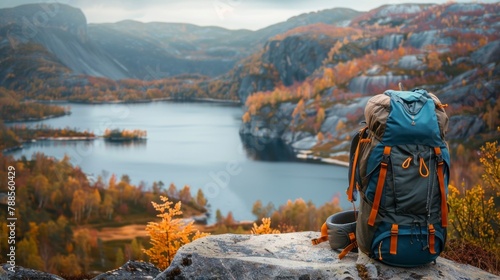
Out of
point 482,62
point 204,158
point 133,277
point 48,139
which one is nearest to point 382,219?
point 133,277

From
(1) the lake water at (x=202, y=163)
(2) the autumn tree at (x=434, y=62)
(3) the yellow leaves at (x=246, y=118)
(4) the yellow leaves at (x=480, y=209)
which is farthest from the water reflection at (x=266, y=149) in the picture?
(4) the yellow leaves at (x=480, y=209)

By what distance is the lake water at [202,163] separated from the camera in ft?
285

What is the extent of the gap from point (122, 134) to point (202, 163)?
1912 inches

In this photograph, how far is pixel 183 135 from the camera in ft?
460

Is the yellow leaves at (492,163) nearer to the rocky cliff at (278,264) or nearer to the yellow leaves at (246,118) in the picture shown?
the rocky cliff at (278,264)

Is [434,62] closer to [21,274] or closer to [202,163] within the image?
[202,163]

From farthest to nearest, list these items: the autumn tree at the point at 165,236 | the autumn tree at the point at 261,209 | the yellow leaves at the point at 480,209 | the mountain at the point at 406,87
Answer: the mountain at the point at 406,87
the autumn tree at the point at 261,209
the autumn tree at the point at 165,236
the yellow leaves at the point at 480,209

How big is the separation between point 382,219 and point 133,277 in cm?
374

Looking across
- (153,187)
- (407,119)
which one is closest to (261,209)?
(153,187)

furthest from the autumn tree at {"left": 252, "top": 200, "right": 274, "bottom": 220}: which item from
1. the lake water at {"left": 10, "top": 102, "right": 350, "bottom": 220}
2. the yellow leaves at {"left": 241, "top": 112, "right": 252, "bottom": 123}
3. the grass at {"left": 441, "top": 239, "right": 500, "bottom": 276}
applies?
the yellow leaves at {"left": 241, "top": 112, "right": 252, "bottom": 123}

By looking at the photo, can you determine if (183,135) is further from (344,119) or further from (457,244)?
(457,244)

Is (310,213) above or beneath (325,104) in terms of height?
beneath

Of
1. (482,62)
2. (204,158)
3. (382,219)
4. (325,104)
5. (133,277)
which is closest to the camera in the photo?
(382,219)

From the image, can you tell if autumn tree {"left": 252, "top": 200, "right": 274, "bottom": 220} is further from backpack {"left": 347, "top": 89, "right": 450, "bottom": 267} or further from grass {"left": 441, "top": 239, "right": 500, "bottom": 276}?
backpack {"left": 347, "top": 89, "right": 450, "bottom": 267}
